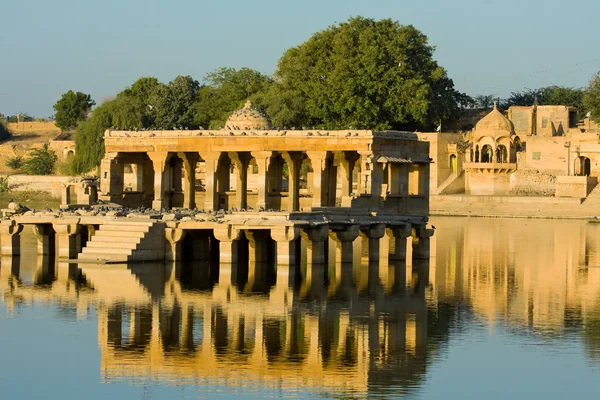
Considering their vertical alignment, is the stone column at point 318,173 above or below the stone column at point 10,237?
above

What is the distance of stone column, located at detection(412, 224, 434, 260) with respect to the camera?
40.7 meters

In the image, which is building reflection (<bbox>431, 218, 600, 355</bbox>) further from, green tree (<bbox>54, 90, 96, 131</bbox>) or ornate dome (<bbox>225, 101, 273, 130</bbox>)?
green tree (<bbox>54, 90, 96, 131</bbox>)

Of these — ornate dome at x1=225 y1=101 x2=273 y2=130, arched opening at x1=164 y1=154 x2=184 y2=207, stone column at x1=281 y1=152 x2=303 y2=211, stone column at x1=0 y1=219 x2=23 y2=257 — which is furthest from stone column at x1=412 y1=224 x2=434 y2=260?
stone column at x1=0 y1=219 x2=23 y2=257

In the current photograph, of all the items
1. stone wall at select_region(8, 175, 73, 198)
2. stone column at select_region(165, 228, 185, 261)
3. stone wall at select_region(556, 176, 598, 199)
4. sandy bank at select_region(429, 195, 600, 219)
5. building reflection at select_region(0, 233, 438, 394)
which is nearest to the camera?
building reflection at select_region(0, 233, 438, 394)

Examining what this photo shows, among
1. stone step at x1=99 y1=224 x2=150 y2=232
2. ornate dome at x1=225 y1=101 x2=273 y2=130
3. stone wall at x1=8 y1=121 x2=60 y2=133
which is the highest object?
stone wall at x1=8 y1=121 x2=60 y2=133

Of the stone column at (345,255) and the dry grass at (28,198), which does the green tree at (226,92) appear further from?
the stone column at (345,255)

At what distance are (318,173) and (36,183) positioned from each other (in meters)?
38.2

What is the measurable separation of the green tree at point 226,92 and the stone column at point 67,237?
38.1 metres

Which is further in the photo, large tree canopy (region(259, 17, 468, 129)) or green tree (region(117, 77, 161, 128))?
green tree (region(117, 77, 161, 128))

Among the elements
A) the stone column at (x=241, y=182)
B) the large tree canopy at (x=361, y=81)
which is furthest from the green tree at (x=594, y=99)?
the stone column at (x=241, y=182)

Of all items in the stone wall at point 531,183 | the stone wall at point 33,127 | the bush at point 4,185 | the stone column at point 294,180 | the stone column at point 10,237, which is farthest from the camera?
the stone wall at point 33,127

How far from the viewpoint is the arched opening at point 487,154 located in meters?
73.4

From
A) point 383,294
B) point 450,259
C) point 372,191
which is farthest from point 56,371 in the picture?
point 450,259

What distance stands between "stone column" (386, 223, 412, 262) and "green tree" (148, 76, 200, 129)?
3916 cm
